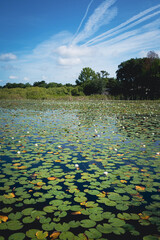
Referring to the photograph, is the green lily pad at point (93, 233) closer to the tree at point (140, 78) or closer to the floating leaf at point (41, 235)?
the floating leaf at point (41, 235)

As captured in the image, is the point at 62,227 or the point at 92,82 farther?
the point at 92,82

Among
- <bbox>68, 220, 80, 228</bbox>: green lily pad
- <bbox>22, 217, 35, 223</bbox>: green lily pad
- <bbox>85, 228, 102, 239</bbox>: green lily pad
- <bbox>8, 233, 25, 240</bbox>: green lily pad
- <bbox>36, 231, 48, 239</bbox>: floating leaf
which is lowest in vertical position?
<bbox>85, 228, 102, 239</bbox>: green lily pad

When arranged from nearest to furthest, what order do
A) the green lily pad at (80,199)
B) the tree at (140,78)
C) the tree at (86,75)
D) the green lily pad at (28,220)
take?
the green lily pad at (28,220), the green lily pad at (80,199), the tree at (140,78), the tree at (86,75)

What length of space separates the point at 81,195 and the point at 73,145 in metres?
2.53

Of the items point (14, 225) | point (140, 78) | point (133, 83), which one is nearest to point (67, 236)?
point (14, 225)

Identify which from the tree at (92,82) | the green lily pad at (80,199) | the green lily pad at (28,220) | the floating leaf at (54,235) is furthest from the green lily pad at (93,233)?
the tree at (92,82)

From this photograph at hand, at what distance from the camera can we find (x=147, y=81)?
37.6 m

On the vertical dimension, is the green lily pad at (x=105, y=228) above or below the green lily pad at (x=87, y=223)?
below

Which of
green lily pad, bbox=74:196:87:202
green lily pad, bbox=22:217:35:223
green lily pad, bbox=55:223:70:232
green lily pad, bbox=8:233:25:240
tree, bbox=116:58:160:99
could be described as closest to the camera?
green lily pad, bbox=8:233:25:240

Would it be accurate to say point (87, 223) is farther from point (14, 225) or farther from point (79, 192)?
point (14, 225)

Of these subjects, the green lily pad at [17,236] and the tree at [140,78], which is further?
the tree at [140,78]

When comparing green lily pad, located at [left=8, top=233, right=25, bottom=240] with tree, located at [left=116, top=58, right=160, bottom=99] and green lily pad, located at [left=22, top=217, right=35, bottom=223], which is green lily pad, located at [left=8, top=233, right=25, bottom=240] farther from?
tree, located at [left=116, top=58, right=160, bottom=99]

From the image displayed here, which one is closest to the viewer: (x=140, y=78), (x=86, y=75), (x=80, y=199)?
(x=80, y=199)

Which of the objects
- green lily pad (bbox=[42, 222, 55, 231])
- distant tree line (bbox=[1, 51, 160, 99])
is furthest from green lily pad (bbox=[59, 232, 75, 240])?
distant tree line (bbox=[1, 51, 160, 99])
